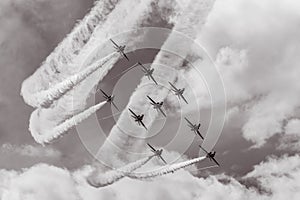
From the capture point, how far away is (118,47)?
9694 centimetres

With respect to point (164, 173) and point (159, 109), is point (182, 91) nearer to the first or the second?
point (159, 109)

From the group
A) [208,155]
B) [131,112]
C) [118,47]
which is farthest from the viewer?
[208,155]

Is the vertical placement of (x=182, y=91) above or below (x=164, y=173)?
above

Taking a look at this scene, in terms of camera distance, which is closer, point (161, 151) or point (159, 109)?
point (159, 109)

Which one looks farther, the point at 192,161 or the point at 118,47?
the point at 192,161

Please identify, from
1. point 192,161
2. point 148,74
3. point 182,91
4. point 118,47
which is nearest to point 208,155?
point 192,161

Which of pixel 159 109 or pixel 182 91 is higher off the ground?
pixel 182 91

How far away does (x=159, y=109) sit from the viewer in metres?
104

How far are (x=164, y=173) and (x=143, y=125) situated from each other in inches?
471

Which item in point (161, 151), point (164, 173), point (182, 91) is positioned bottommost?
point (164, 173)

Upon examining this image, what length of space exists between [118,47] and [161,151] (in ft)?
105

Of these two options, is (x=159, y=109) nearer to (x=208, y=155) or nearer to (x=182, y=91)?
(x=182, y=91)

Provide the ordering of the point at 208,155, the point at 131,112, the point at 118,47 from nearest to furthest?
the point at 118,47
the point at 131,112
the point at 208,155

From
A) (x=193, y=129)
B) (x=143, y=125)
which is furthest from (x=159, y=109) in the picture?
(x=193, y=129)
